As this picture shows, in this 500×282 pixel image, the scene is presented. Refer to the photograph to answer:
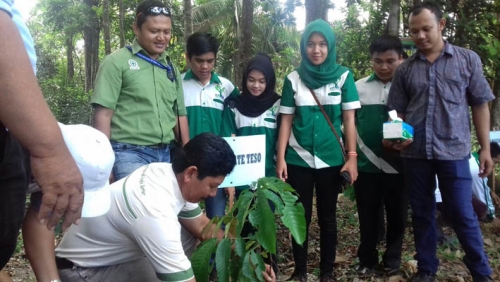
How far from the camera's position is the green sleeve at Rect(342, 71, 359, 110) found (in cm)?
349

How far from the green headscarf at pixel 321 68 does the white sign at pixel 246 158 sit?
533mm

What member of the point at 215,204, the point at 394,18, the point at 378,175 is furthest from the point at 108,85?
the point at 394,18

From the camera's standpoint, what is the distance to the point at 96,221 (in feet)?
8.21

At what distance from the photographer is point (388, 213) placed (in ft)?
12.2

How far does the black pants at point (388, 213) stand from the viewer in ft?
12.0

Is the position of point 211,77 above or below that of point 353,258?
above

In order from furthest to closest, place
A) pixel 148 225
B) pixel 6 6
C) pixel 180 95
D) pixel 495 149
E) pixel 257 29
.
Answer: pixel 257 29
pixel 495 149
pixel 180 95
pixel 148 225
pixel 6 6

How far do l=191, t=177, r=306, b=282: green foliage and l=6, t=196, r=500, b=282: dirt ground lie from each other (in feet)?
4.78

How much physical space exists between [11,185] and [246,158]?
1.92 m

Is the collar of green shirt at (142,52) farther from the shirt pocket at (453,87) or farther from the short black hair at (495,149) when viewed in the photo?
the short black hair at (495,149)

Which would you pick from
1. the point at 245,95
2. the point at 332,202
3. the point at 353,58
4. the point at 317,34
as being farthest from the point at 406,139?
the point at 353,58

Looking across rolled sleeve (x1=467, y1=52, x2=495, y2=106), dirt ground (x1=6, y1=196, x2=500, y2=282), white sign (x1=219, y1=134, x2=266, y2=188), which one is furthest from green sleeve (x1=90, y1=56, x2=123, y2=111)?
rolled sleeve (x1=467, y1=52, x2=495, y2=106)

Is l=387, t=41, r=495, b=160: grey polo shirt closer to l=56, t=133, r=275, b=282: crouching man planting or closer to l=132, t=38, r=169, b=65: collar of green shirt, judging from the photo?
l=56, t=133, r=275, b=282: crouching man planting

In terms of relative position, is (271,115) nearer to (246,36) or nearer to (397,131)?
(397,131)
